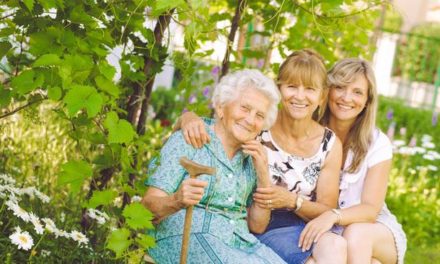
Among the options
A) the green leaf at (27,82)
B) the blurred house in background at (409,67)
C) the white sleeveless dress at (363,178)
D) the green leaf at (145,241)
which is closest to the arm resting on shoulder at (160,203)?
the green leaf at (145,241)

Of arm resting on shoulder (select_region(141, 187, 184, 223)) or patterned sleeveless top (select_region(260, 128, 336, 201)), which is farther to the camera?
patterned sleeveless top (select_region(260, 128, 336, 201))

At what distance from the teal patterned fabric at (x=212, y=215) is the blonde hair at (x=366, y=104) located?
640 mm

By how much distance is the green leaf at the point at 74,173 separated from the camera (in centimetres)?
253

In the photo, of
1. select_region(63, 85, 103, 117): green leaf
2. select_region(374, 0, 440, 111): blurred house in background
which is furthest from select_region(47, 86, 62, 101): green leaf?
select_region(374, 0, 440, 111): blurred house in background

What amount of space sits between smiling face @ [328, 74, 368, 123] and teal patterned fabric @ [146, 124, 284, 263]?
615 millimetres

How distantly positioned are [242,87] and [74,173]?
0.71 meters

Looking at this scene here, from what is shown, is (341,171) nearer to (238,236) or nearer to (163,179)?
(238,236)

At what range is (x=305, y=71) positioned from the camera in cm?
315

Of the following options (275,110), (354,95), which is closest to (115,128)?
(275,110)

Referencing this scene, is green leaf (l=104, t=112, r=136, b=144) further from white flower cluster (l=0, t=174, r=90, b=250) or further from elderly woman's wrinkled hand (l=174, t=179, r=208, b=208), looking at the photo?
white flower cluster (l=0, t=174, r=90, b=250)

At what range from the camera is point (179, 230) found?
280 cm

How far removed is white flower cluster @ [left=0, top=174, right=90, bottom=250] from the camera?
2.72 m

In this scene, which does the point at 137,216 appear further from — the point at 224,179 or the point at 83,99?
the point at 224,179

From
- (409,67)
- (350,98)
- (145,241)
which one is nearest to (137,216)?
(145,241)
